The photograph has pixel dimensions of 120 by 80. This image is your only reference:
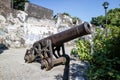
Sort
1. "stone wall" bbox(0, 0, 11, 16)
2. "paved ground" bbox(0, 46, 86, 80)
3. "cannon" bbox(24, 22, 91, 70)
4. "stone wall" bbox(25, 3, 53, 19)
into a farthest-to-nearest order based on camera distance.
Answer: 1. "stone wall" bbox(25, 3, 53, 19)
2. "stone wall" bbox(0, 0, 11, 16)
3. "cannon" bbox(24, 22, 91, 70)
4. "paved ground" bbox(0, 46, 86, 80)

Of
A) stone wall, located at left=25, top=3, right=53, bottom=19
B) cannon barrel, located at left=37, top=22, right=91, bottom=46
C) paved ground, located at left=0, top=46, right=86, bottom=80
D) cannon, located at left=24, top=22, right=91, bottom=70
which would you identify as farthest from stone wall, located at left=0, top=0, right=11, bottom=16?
cannon barrel, located at left=37, top=22, right=91, bottom=46

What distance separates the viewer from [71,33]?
941 centimetres

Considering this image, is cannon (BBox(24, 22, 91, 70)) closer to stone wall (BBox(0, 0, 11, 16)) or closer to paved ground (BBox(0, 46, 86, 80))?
paved ground (BBox(0, 46, 86, 80))

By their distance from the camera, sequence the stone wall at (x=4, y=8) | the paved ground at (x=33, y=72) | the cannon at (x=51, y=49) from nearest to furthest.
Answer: the paved ground at (x=33, y=72), the cannon at (x=51, y=49), the stone wall at (x=4, y=8)

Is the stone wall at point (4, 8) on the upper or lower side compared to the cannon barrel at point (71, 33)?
upper

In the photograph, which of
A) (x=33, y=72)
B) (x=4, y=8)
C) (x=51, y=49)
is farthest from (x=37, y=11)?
(x=33, y=72)

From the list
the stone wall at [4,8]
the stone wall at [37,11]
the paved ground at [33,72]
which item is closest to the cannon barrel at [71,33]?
the paved ground at [33,72]

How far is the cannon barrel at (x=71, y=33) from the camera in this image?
889cm

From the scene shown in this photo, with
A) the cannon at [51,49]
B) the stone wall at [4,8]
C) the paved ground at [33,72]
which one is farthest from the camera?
the stone wall at [4,8]

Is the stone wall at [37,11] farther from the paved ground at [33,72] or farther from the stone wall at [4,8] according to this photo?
the paved ground at [33,72]

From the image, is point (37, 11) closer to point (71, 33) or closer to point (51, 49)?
point (51, 49)

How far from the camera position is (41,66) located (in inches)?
400

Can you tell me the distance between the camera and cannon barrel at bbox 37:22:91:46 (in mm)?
8891

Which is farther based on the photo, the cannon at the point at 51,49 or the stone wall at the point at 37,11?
the stone wall at the point at 37,11
